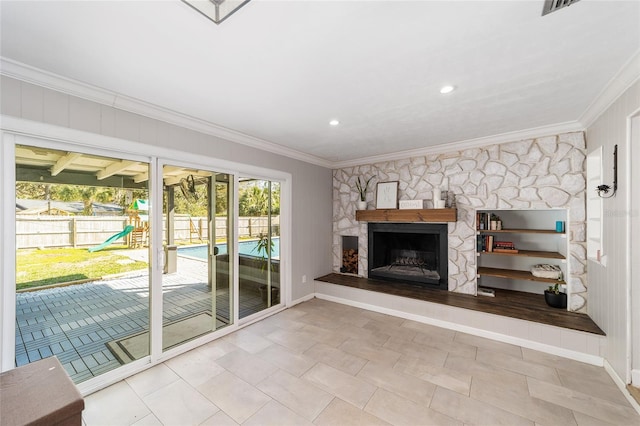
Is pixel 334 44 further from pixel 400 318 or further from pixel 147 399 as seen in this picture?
pixel 400 318

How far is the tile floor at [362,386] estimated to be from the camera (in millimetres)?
1964

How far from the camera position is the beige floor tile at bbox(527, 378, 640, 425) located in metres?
1.94

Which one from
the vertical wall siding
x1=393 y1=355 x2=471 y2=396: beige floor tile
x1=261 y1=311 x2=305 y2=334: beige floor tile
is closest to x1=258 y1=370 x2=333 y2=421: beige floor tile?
x1=393 y1=355 x2=471 y2=396: beige floor tile

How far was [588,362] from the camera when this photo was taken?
266 cm

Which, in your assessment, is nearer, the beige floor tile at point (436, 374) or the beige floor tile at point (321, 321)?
the beige floor tile at point (436, 374)

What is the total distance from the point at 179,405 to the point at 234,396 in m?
0.42

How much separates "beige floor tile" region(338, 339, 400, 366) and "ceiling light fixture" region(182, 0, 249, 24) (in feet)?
10.1

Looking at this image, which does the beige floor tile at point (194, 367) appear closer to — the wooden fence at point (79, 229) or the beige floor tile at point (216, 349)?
the beige floor tile at point (216, 349)

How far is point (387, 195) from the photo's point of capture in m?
4.55

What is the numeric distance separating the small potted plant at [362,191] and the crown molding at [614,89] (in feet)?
9.26

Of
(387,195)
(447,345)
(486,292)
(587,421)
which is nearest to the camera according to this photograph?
(587,421)

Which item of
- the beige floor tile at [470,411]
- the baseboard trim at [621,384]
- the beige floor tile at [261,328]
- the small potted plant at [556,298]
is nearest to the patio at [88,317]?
the beige floor tile at [261,328]

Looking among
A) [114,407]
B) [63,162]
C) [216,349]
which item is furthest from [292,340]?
[63,162]

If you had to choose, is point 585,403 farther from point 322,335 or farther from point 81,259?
point 81,259
